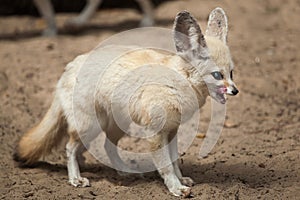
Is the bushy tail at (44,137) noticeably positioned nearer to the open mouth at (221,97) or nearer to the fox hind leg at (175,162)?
the fox hind leg at (175,162)

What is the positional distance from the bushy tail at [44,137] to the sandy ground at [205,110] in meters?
0.10

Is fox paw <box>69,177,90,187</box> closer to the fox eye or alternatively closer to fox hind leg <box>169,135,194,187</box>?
fox hind leg <box>169,135,194,187</box>

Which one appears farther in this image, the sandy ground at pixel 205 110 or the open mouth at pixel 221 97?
the sandy ground at pixel 205 110

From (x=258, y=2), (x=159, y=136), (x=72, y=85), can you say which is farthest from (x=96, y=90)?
(x=258, y=2)

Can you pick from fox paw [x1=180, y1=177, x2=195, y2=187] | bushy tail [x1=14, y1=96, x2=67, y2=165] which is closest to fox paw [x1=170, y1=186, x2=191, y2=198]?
fox paw [x1=180, y1=177, x2=195, y2=187]

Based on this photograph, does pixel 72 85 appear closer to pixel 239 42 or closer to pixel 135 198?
pixel 135 198

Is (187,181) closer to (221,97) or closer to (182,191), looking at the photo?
(182,191)

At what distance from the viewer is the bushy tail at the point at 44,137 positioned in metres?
3.50

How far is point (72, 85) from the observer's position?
3.37 m

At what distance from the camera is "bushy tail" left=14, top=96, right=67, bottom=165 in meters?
3.50

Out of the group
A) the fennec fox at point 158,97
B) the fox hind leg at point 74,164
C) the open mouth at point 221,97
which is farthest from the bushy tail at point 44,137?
the open mouth at point 221,97

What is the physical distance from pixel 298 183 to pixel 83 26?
13.2 ft

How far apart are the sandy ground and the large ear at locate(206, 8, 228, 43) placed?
85cm

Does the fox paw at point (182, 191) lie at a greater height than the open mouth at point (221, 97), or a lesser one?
lesser
